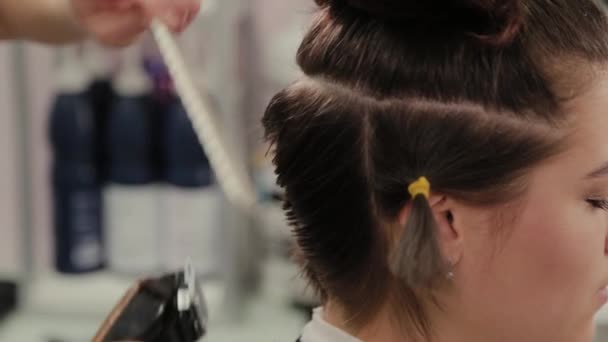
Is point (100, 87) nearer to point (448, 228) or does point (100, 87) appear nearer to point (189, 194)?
point (189, 194)

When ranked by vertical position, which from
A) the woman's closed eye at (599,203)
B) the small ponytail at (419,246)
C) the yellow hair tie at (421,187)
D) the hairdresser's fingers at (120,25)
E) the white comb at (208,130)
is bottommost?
the small ponytail at (419,246)

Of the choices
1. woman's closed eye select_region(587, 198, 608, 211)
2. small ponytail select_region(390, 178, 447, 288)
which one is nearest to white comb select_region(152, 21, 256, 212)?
small ponytail select_region(390, 178, 447, 288)

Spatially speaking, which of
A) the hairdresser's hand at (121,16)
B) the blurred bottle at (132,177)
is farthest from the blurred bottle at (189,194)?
the hairdresser's hand at (121,16)

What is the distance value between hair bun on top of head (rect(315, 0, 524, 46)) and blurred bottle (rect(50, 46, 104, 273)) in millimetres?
1283

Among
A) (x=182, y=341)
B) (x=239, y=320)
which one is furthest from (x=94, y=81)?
(x=182, y=341)

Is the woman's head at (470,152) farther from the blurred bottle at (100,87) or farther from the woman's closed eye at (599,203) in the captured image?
the blurred bottle at (100,87)

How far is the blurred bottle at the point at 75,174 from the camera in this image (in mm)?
2145

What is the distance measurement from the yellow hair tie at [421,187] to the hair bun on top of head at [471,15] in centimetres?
16

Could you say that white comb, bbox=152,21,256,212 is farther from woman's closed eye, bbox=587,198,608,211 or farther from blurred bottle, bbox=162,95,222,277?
blurred bottle, bbox=162,95,222,277

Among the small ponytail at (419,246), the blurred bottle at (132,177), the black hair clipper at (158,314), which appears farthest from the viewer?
the blurred bottle at (132,177)

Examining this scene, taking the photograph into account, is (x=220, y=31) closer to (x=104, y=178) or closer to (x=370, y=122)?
(x=104, y=178)

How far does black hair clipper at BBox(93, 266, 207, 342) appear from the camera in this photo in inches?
43.5

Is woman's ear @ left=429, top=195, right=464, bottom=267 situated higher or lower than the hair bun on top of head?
lower

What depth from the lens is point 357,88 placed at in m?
1.04
